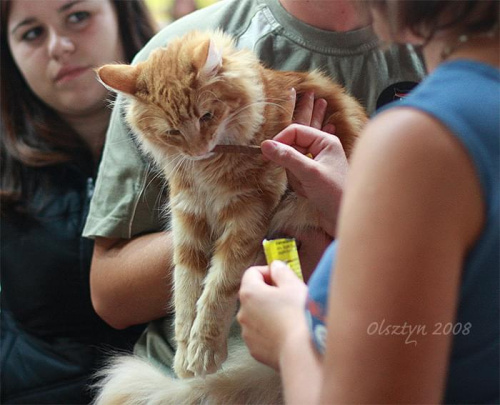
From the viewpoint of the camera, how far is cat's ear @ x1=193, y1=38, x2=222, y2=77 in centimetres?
120

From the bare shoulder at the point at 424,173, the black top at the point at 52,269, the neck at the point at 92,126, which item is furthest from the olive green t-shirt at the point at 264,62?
the bare shoulder at the point at 424,173

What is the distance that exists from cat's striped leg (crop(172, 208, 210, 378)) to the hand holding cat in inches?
9.2

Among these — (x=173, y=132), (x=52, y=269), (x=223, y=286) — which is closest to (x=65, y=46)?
(x=52, y=269)

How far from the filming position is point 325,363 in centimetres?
72

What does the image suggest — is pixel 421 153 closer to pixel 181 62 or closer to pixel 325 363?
pixel 325 363

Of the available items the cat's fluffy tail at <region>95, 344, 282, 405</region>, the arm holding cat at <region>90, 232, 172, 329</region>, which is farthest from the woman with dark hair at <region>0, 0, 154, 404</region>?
the cat's fluffy tail at <region>95, 344, 282, 405</region>

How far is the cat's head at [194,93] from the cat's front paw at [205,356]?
0.34 metres

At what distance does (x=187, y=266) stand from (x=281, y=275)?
0.45 m

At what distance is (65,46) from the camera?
6.16 ft

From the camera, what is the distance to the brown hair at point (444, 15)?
0.71 m

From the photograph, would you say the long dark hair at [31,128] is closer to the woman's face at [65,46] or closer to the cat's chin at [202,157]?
the woman's face at [65,46]

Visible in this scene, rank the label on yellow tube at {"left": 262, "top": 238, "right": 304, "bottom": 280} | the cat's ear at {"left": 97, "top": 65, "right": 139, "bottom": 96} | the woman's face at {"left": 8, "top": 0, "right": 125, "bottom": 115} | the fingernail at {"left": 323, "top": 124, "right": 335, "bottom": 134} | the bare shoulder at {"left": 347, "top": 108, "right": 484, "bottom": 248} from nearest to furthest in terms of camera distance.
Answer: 1. the bare shoulder at {"left": 347, "top": 108, "right": 484, "bottom": 248}
2. the label on yellow tube at {"left": 262, "top": 238, "right": 304, "bottom": 280}
3. the cat's ear at {"left": 97, "top": 65, "right": 139, "bottom": 96}
4. the fingernail at {"left": 323, "top": 124, "right": 335, "bottom": 134}
5. the woman's face at {"left": 8, "top": 0, "right": 125, "bottom": 115}

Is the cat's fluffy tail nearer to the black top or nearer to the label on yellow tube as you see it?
the label on yellow tube

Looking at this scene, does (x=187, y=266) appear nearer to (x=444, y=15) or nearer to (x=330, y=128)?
(x=330, y=128)
